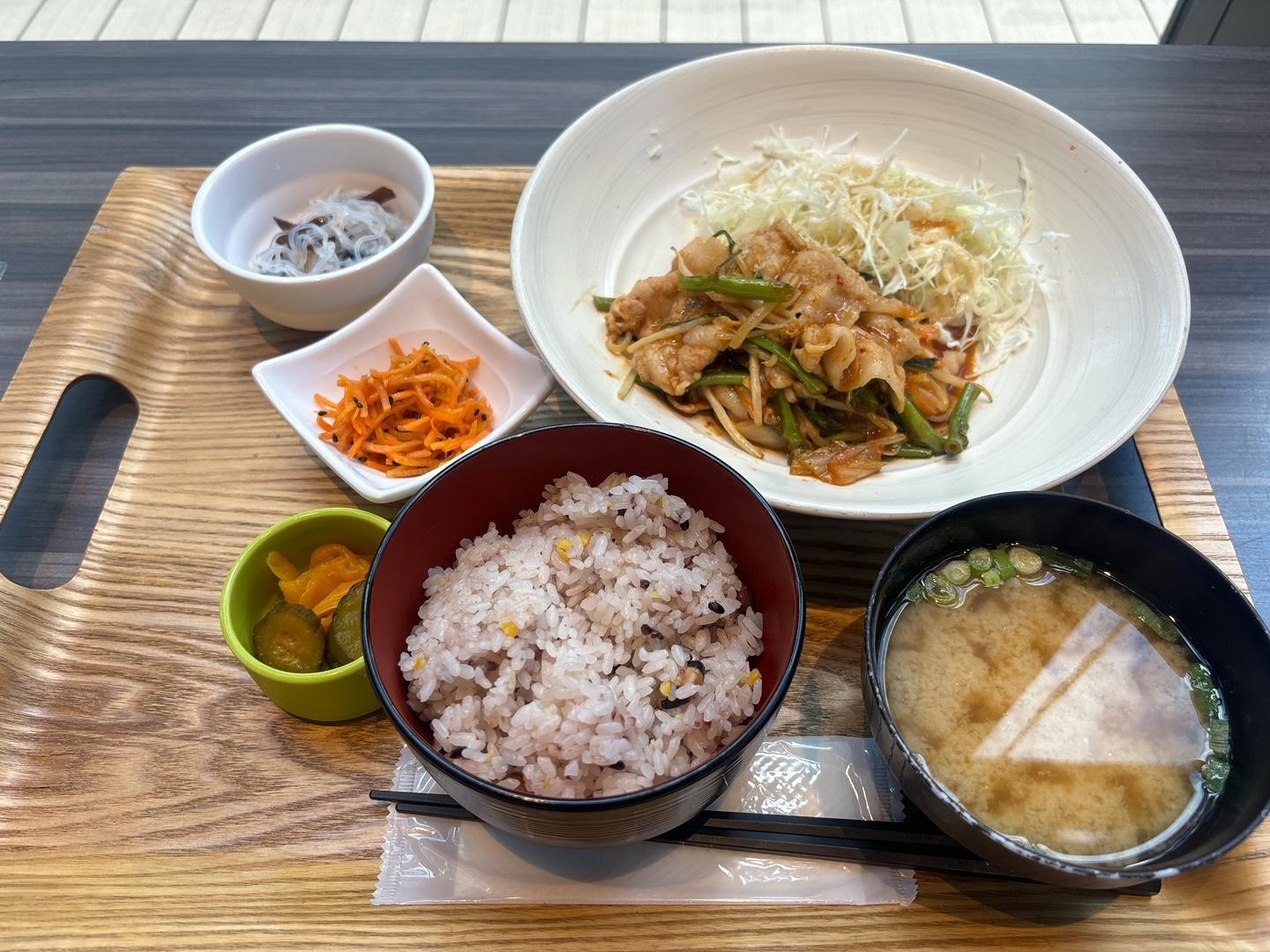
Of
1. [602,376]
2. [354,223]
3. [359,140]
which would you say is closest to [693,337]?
[602,376]

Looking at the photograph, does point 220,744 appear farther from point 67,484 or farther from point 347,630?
point 67,484

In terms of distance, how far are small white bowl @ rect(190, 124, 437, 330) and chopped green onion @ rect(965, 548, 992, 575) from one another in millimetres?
1568

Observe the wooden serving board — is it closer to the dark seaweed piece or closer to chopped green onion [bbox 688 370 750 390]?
chopped green onion [bbox 688 370 750 390]

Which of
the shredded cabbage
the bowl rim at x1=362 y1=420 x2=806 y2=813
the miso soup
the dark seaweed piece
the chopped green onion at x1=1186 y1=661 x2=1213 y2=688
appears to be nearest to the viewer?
the bowl rim at x1=362 y1=420 x2=806 y2=813

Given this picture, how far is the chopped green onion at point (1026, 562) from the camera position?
1.63 meters

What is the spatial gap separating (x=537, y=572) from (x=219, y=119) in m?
2.68

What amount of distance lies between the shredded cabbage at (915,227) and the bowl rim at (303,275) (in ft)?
2.48

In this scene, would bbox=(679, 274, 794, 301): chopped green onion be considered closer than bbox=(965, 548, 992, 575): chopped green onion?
No

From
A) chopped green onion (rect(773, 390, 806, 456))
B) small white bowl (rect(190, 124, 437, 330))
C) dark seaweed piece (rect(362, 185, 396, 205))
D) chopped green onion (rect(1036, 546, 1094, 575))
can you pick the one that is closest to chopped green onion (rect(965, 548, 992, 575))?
chopped green onion (rect(1036, 546, 1094, 575))

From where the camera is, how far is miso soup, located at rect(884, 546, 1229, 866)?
4.57 feet

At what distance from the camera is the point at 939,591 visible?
5.27 ft

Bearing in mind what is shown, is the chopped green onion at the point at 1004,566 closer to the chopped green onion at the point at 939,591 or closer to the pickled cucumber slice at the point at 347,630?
the chopped green onion at the point at 939,591

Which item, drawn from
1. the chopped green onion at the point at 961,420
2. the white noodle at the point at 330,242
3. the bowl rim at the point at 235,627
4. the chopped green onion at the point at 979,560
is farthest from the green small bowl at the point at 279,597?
the chopped green onion at the point at 961,420

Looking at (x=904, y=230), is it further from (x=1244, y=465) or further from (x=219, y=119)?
(x=219, y=119)
